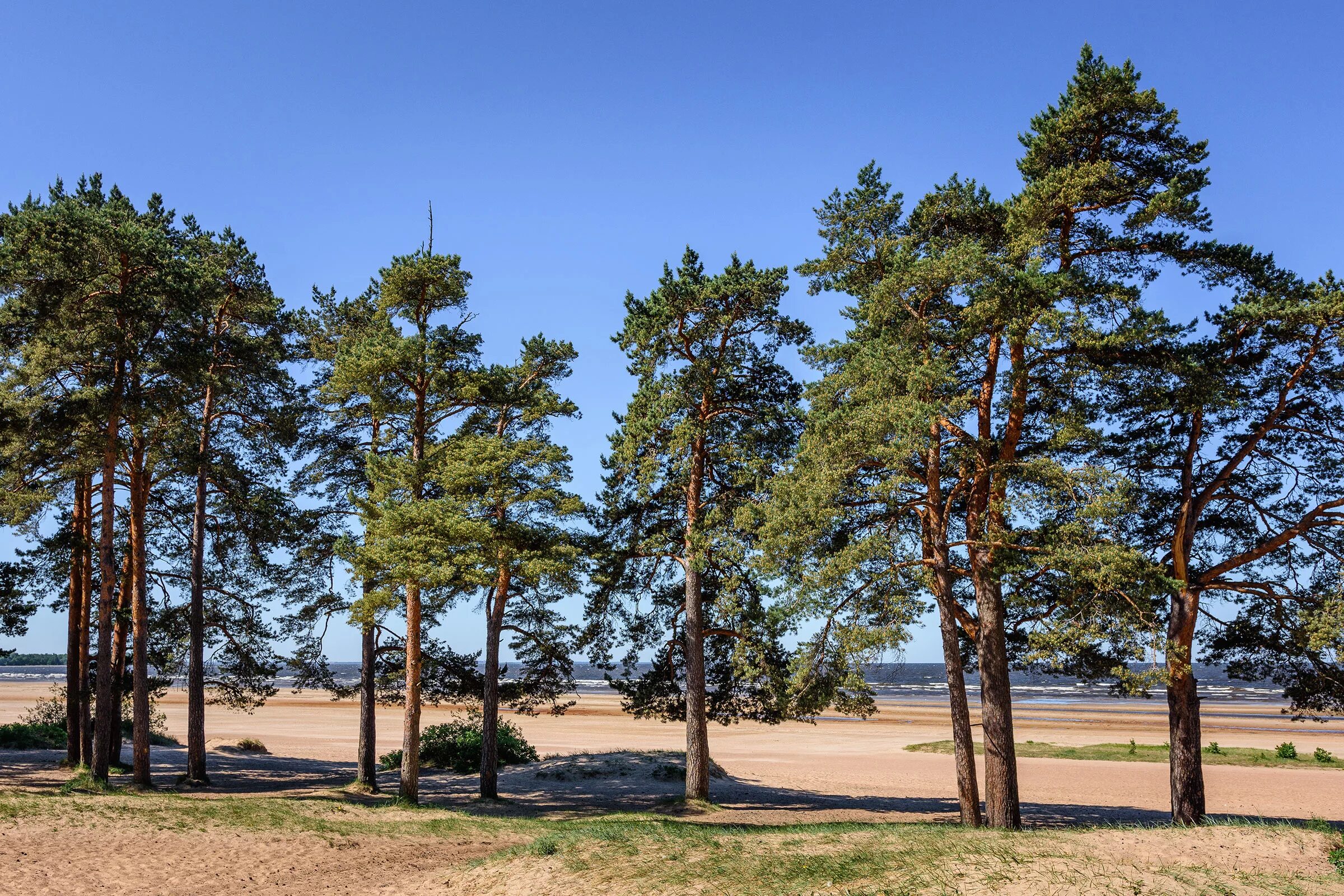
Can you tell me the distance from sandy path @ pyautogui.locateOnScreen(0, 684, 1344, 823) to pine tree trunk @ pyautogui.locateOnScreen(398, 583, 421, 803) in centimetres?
264

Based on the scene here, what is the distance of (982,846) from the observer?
412 inches

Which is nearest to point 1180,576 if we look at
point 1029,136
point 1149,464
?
point 1149,464

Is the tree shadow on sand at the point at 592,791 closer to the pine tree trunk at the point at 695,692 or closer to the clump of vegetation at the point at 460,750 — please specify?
the pine tree trunk at the point at 695,692

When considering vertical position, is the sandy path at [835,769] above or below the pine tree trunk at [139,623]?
below

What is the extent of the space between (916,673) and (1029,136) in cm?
15593

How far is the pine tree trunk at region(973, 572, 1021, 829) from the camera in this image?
15734 millimetres

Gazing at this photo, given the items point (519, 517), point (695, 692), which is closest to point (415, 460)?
point (519, 517)

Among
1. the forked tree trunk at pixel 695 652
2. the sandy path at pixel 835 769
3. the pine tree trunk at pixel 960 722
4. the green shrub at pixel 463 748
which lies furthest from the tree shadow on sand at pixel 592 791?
the pine tree trunk at pixel 960 722

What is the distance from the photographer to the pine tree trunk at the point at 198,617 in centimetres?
2192

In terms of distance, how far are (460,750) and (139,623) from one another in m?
13.0

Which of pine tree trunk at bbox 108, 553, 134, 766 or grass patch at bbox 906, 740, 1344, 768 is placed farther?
grass patch at bbox 906, 740, 1344, 768

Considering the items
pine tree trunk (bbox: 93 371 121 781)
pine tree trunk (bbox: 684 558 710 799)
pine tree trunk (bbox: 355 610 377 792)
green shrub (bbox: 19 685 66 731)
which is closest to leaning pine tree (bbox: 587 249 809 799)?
pine tree trunk (bbox: 684 558 710 799)

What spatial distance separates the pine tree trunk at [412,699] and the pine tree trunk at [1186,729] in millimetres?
15785

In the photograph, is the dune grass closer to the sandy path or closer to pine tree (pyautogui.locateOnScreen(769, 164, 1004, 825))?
pine tree (pyautogui.locateOnScreen(769, 164, 1004, 825))
